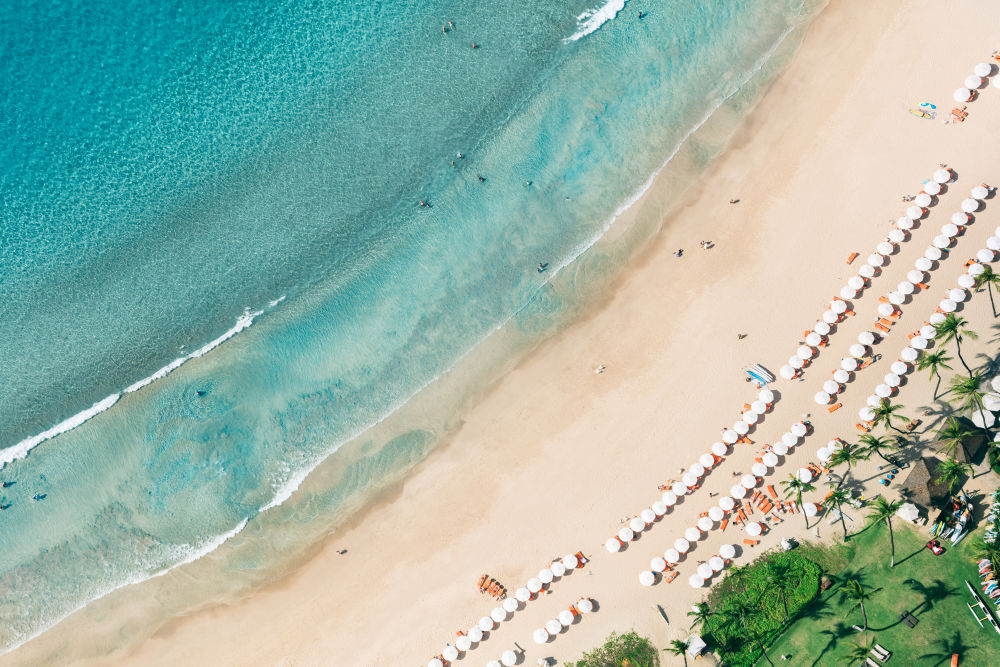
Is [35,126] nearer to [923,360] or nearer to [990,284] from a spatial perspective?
[923,360]

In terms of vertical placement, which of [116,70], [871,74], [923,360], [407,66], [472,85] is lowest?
[923,360]

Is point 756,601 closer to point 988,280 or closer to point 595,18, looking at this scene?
point 988,280

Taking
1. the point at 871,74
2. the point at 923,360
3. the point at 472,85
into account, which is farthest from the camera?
the point at 472,85

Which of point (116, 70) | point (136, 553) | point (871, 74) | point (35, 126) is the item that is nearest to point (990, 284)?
point (871, 74)

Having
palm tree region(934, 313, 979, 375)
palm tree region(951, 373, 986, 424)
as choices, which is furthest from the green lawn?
palm tree region(934, 313, 979, 375)

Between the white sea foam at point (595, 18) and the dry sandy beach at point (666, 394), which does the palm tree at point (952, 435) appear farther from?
the white sea foam at point (595, 18)

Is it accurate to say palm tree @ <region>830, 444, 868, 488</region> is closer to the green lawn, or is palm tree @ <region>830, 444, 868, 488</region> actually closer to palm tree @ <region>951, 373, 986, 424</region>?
the green lawn

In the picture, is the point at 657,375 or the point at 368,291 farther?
the point at 368,291

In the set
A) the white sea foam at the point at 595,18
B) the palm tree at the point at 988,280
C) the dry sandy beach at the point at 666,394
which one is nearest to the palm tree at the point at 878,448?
the dry sandy beach at the point at 666,394
